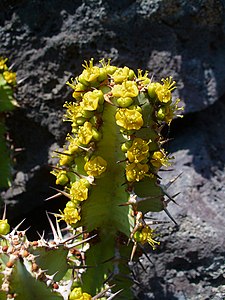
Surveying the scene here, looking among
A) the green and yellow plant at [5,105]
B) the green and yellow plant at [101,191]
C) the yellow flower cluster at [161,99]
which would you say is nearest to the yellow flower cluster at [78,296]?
the green and yellow plant at [101,191]

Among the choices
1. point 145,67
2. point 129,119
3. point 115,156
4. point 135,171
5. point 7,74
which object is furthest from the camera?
point 145,67

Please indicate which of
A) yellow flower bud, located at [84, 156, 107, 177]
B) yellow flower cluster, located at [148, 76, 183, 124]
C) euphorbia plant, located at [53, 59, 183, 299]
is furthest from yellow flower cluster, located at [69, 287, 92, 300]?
yellow flower cluster, located at [148, 76, 183, 124]

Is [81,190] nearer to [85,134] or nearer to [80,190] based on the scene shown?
[80,190]

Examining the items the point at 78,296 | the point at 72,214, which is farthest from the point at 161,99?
the point at 78,296

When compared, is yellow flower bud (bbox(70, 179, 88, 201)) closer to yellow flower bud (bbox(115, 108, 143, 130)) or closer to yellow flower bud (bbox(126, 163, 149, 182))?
yellow flower bud (bbox(126, 163, 149, 182))

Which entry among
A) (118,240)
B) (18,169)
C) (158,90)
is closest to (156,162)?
(158,90)
